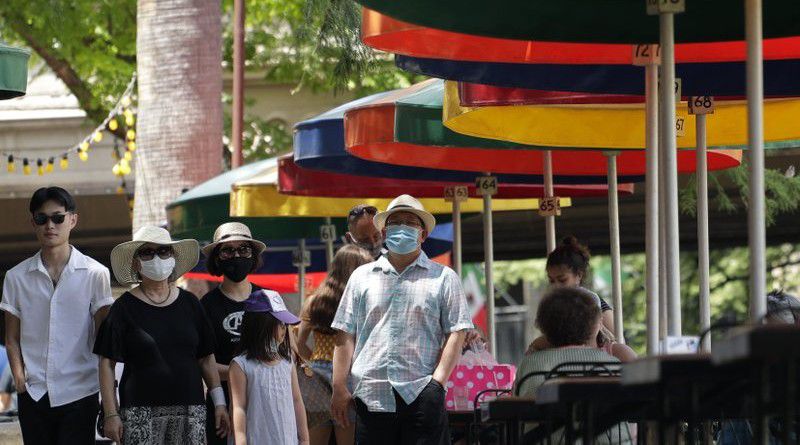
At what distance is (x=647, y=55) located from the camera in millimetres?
8312

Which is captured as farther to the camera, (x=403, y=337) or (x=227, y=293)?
(x=227, y=293)

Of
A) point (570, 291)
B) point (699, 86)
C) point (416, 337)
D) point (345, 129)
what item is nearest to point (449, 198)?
point (345, 129)

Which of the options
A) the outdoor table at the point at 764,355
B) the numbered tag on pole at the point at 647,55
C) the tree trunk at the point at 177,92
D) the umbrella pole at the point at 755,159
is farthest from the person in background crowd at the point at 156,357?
the tree trunk at the point at 177,92

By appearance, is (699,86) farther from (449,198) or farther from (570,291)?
(449,198)

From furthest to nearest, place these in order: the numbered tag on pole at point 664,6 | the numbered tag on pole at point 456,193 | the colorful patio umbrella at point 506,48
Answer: the numbered tag on pole at point 456,193
the colorful patio umbrella at point 506,48
the numbered tag on pole at point 664,6

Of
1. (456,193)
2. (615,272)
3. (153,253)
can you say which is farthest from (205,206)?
(153,253)

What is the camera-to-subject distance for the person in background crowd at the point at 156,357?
340 inches

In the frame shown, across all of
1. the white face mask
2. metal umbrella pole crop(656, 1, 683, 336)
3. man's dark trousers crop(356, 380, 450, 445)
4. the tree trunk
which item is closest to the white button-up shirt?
the white face mask

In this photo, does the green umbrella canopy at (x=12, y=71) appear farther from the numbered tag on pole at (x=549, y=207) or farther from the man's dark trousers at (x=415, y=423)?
the numbered tag on pole at (x=549, y=207)

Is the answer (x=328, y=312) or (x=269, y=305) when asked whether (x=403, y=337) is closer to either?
(x=269, y=305)

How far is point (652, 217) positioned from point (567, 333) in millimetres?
665

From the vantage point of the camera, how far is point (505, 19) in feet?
24.3

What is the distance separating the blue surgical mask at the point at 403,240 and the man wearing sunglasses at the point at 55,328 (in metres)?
1.44

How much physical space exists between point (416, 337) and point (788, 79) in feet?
8.83
